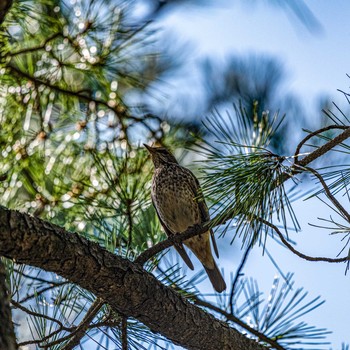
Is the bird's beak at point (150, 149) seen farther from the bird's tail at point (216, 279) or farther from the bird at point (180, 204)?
the bird's tail at point (216, 279)

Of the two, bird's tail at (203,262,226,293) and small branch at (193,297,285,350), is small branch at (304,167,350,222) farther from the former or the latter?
bird's tail at (203,262,226,293)

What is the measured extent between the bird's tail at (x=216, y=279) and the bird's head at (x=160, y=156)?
0.54 meters

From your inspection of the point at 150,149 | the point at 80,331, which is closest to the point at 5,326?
the point at 80,331

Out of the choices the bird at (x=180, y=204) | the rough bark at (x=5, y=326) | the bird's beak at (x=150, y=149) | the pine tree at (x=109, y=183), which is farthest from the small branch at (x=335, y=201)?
the bird at (x=180, y=204)

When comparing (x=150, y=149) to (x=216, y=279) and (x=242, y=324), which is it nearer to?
(x=216, y=279)

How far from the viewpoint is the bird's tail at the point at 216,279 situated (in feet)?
11.1

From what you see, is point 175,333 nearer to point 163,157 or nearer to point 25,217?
point 25,217

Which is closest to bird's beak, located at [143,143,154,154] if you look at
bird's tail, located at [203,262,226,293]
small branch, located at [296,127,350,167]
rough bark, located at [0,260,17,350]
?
bird's tail, located at [203,262,226,293]

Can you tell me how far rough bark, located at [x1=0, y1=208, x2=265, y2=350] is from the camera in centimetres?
168

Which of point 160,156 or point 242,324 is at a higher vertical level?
point 160,156

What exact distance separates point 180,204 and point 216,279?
1.29 ft

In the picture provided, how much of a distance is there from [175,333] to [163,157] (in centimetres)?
135

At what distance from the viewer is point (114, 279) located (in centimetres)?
186

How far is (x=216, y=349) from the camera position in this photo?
2.15 metres
